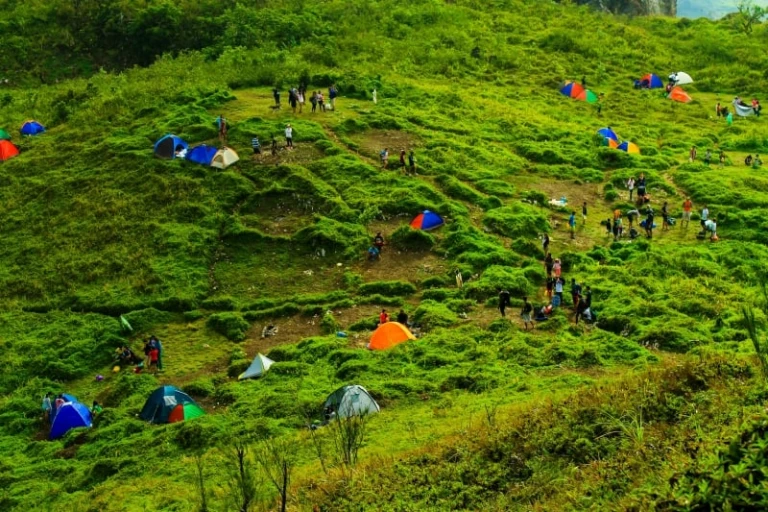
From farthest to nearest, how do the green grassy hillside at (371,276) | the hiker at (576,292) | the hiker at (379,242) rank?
the hiker at (379,242) → the hiker at (576,292) → the green grassy hillside at (371,276)

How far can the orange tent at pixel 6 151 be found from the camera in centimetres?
3538

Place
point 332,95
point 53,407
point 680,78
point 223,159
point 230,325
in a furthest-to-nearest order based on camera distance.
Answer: point 680,78, point 332,95, point 223,159, point 230,325, point 53,407

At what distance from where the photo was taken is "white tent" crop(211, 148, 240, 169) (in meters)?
31.6

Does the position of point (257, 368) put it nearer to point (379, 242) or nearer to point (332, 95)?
point (379, 242)

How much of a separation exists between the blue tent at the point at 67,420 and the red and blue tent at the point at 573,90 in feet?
112

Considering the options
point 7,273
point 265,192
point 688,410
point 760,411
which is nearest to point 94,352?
point 7,273

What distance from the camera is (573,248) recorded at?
2812 centimetres

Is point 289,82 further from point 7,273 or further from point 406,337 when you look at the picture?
point 406,337

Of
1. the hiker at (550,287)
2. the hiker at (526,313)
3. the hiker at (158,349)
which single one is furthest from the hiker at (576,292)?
the hiker at (158,349)

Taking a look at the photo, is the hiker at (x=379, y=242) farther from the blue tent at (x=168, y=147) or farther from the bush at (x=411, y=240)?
the blue tent at (x=168, y=147)

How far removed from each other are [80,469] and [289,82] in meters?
27.3

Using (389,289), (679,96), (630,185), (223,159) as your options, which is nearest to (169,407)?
(389,289)

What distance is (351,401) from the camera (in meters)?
17.8

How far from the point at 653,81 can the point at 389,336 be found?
32.9 meters
